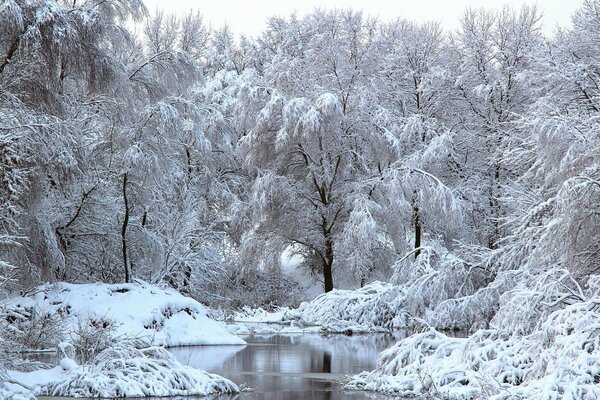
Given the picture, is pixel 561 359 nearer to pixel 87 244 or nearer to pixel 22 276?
pixel 22 276

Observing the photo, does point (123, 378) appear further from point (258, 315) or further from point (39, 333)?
point (258, 315)

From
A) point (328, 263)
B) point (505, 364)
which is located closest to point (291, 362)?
point (505, 364)

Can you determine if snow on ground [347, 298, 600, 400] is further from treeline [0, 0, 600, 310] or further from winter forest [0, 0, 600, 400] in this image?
treeline [0, 0, 600, 310]

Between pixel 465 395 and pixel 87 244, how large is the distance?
1220 cm

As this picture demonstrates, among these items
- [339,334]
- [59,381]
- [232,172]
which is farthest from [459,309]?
[232,172]

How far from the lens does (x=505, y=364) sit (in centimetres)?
1030

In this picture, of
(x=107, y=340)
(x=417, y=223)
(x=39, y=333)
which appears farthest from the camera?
(x=417, y=223)

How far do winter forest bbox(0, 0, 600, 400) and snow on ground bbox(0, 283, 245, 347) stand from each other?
6 centimetres

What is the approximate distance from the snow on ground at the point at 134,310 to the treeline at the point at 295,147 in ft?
2.40

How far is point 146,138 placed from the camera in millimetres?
19281

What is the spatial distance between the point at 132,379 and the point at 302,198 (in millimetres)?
17672

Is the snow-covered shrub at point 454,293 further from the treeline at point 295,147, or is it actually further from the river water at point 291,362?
the river water at point 291,362

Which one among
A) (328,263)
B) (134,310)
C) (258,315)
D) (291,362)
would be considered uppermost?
(328,263)

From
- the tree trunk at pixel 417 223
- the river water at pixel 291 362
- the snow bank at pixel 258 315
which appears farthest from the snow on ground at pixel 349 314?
the tree trunk at pixel 417 223
